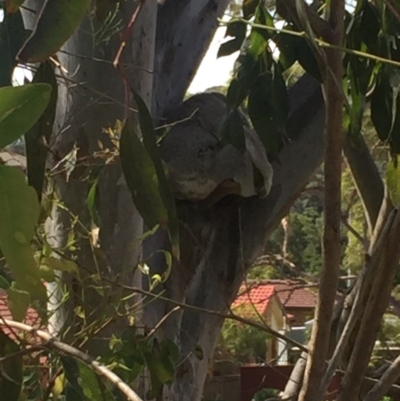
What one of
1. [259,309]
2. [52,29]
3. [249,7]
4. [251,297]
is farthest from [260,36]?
[259,309]

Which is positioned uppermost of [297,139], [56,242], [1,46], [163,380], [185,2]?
[185,2]

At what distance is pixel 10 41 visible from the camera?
2.03 feet

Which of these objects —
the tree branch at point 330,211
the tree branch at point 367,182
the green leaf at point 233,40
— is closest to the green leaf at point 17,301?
the tree branch at point 330,211

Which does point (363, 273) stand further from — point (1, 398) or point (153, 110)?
point (153, 110)

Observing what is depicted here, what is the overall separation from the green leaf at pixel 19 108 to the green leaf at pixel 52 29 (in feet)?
0.23

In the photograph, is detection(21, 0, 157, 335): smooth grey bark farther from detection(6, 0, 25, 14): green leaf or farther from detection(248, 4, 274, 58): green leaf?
detection(6, 0, 25, 14): green leaf

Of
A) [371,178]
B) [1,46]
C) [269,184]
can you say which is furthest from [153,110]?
[1,46]

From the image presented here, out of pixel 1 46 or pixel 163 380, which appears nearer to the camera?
pixel 1 46

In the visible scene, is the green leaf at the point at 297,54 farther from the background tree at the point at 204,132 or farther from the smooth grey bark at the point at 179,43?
the smooth grey bark at the point at 179,43

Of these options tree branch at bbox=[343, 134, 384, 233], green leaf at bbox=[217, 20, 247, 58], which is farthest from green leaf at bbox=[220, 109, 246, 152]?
tree branch at bbox=[343, 134, 384, 233]

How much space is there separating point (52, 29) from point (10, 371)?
333 mm

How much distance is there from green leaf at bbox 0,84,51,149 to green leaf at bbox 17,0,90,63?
2.7 inches

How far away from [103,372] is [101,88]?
0.49 metres

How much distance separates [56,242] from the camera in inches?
39.6
